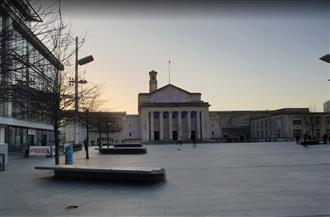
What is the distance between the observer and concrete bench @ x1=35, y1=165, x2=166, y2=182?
11.2 meters

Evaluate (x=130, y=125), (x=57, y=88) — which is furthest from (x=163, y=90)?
(x=57, y=88)

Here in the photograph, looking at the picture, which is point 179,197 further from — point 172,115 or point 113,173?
point 172,115

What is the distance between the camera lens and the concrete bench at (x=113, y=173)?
439 inches

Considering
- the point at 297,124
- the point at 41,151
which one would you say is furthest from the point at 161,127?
the point at 41,151

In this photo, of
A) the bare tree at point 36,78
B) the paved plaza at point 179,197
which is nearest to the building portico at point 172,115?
the bare tree at point 36,78

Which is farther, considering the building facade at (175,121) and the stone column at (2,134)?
the building facade at (175,121)

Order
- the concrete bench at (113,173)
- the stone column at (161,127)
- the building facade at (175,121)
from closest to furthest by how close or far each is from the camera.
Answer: the concrete bench at (113,173) < the building facade at (175,121) < the stone column at (161,127)

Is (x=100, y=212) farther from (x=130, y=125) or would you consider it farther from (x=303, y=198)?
(x=130, y=125)

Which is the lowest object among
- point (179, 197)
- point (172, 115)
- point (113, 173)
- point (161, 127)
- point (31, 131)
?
point (179, 197)

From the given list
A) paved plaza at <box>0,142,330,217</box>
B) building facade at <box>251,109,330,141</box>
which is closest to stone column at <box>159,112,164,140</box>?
building facade at <box>251,109,330,141</box>

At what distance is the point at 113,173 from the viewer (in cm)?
1167

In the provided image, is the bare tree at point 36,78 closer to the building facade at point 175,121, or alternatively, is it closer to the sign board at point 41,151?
the sign board at point 41,151

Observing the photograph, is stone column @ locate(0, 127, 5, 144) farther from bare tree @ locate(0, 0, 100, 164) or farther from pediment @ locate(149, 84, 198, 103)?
pediment @ locate(149, 84, 198, 103)

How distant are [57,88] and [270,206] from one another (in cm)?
1311
